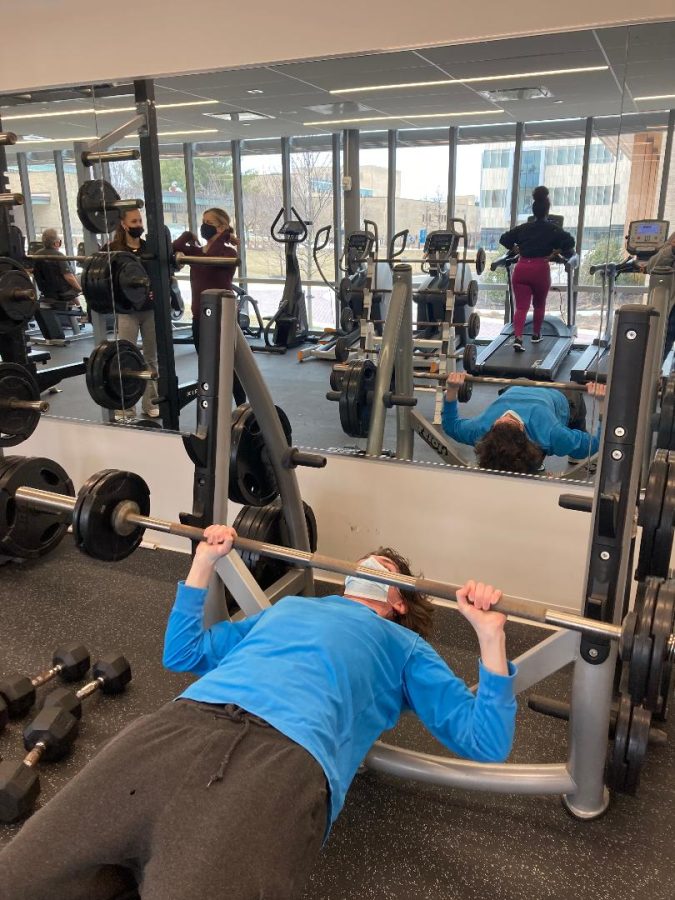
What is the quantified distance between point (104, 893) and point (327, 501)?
185cm

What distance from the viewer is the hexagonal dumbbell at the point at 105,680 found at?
2.02 meters

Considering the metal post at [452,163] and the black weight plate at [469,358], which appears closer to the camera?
the metal post at [452,163]

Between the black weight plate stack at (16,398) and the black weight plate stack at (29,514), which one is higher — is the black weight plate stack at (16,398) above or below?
above

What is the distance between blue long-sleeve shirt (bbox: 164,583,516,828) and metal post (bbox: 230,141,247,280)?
1765mm

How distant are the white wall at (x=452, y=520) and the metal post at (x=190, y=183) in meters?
0.96

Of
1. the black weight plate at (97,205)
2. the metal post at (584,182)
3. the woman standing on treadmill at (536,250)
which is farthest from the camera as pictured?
the black weight plate at (97,205)

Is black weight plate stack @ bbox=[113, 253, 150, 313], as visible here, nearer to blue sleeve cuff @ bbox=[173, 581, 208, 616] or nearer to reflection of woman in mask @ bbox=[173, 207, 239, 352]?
reflection of woman in mask @ bbox=[173, 207, 239, 352]

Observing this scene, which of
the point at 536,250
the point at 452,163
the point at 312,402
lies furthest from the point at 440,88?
the point at 312,402

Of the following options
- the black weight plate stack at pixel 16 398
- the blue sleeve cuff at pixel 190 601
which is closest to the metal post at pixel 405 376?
the blue sleeve cuff at pixel 190 601

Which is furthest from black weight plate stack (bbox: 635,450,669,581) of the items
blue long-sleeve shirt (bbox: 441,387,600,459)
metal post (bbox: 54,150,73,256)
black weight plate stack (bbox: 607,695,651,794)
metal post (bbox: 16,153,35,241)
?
metal post (bbox: 16,153,35,241)

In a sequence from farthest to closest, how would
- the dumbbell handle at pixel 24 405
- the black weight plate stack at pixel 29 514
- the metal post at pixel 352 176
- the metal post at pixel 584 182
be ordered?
1. the dumbbell handle at pixel 24 405
2. the metal post at pixel 352 176
3. the black weight plate stack at pixel 29 514
4. the metal post at pixel 584 182

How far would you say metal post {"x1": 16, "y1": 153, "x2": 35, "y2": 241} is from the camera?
3420 millimetres

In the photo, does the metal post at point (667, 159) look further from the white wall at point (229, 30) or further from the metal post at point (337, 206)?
the metal post at point (337, 206)

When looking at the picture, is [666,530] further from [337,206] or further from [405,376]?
[337,206]
